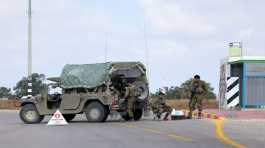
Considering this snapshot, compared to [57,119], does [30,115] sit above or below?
above

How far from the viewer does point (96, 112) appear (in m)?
27.2

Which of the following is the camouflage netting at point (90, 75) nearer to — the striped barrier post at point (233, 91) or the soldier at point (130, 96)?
the soldier at point (130, 96)

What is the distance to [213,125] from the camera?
23703 millimetres

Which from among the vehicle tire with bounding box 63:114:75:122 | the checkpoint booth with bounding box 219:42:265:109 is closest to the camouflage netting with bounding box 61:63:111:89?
the vehicle tire with bounding box 63:114:75:122

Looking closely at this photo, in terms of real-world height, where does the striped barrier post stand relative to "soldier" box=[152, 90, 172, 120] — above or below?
above

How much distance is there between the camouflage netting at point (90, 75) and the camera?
92.1 feet

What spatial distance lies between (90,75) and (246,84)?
346 inches

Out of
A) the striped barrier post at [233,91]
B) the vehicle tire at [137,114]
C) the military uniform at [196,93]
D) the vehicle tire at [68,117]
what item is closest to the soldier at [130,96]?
the vehicle tire at [137,114]

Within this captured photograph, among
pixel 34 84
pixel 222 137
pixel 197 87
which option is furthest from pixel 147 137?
pixel 34 84

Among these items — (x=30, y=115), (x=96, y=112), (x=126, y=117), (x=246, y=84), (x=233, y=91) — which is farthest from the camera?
(x=246, y=84)

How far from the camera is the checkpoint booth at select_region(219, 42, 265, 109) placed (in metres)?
33.7

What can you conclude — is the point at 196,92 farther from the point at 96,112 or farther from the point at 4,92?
the point at 4,92

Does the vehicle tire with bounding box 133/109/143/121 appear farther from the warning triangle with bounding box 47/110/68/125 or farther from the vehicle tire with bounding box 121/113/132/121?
the warning triangle with bounding box 47/110/68/125

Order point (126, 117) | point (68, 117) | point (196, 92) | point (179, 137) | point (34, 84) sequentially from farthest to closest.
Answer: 1. point (34, 84)
2. point (68, 117)
3. point (196, 92)
4. point (126, 117)
5. point (179, 137)
